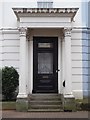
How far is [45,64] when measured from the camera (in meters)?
17.4

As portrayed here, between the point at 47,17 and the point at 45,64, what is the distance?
275 centimetres

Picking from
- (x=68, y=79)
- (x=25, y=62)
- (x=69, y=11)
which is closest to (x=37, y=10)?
(x=69, y=11)

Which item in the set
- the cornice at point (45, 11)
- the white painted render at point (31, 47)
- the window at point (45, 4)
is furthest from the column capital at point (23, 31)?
the window at point (45, 4)

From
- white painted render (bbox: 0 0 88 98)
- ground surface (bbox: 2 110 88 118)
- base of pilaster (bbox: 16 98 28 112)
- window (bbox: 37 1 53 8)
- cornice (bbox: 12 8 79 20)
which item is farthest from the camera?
window (bbox: 37 1 53 8)

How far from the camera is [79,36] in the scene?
A: 676 inches

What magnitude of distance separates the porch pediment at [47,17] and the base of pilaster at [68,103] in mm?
3365

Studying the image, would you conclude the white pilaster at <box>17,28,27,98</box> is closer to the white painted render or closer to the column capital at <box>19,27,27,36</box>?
the column capital at <box>19,27,27,36</box>

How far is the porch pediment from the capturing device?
15.6 m

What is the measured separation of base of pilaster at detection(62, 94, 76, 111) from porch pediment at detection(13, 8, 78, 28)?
11.0ft

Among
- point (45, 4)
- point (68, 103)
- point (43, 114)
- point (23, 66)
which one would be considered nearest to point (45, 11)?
point (45, 4)

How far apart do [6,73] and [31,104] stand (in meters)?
1.96

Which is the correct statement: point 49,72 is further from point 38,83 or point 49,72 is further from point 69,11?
point 69,11

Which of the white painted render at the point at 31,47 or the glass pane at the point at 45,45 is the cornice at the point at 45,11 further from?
the glass pane at the point at 45,45

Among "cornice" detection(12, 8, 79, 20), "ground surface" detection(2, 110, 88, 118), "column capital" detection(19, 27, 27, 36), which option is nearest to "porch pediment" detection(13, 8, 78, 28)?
"cornice" detection(12, 8, 79, 20)
